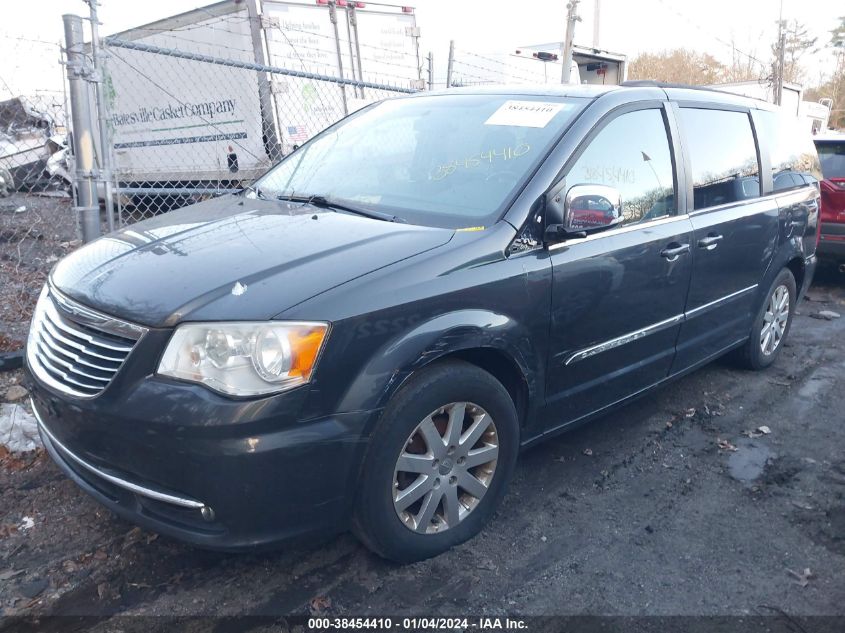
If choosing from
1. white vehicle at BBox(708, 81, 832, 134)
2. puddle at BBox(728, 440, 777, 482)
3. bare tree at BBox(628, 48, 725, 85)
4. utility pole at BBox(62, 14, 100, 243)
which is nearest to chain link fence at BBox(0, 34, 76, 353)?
utility pole at BBox(62, 14, 100, 243)

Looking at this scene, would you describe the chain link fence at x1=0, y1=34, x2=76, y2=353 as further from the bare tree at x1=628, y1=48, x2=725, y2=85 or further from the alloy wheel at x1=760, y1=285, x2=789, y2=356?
the bare tree at x1=628, y1=48, x2=725, y2=85

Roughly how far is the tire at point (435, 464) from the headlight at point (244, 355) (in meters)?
0.40

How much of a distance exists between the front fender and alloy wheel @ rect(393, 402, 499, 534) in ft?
0.79

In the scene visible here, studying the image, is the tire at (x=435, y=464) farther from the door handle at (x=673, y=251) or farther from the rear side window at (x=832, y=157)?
the rear side window at (x=832, y=157)

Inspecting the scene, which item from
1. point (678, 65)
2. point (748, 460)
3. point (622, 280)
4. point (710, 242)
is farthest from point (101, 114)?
point (678, 65)

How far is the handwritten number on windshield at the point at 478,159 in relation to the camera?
3.27 metres

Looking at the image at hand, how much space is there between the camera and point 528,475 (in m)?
3.68

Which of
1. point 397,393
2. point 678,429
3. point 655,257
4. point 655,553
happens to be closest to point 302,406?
point 397,393

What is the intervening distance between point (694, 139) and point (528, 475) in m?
2.08

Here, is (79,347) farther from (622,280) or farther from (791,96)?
(791,96)

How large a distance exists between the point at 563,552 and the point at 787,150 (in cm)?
364

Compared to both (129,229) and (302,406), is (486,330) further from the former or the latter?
(129,229)

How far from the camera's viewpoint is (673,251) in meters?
3.72

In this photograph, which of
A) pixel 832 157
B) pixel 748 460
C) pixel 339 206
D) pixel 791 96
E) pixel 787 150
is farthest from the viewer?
pixel 791 96
